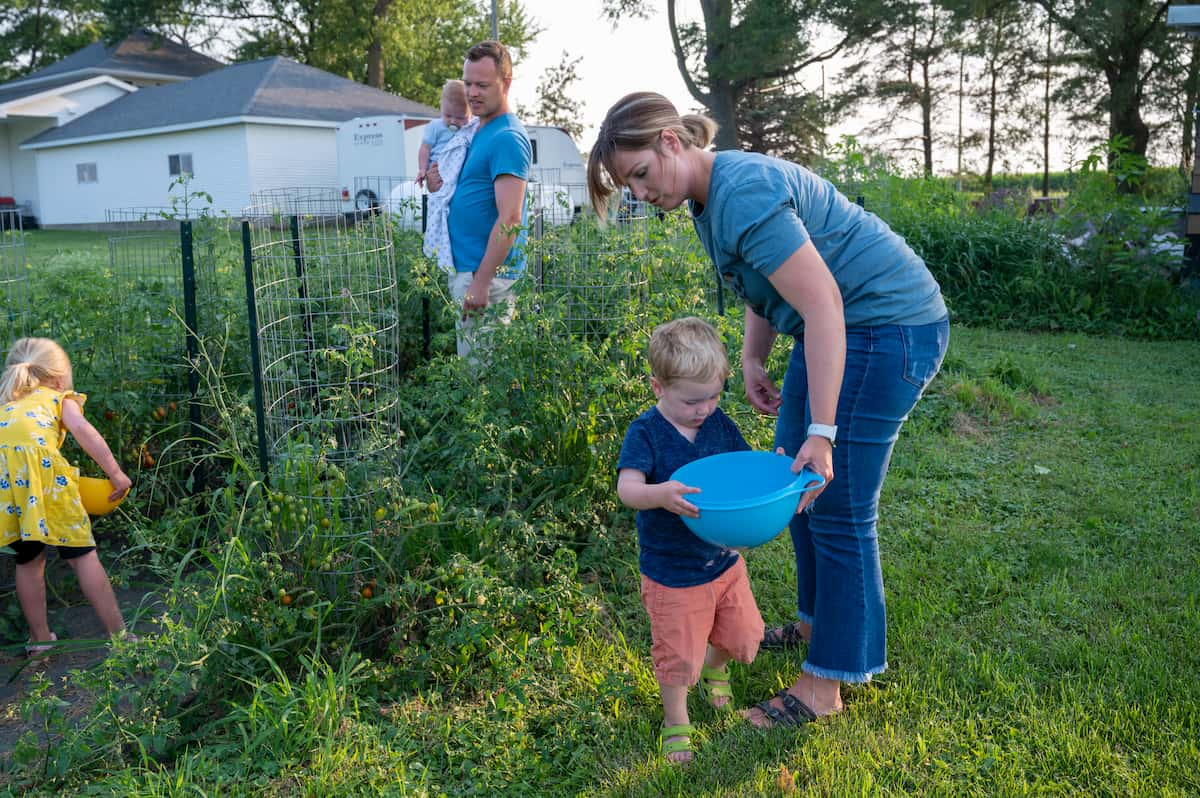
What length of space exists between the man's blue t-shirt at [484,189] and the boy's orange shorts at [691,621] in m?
1.70

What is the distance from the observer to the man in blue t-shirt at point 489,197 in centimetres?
378

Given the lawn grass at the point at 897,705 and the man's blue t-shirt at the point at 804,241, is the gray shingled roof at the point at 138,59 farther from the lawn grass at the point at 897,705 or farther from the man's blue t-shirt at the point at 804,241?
the man's blue t-shirt at the point at 804,241

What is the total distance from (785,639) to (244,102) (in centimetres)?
2315

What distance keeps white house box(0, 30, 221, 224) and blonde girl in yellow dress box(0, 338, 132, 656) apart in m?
28.9

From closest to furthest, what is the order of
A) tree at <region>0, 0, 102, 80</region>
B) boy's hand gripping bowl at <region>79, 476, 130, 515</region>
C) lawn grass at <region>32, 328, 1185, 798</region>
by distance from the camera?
lawn grass at <region>32, 328, 1185, 798</region> → boy's hand gripping bowl at <region>79, 476, 130, 515</region> → tree at <region>0, 0, 102, 80</region>

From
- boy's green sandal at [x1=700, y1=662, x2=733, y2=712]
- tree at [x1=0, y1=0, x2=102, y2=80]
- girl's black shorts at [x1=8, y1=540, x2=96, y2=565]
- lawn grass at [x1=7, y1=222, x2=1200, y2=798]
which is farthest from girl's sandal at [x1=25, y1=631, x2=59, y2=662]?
tree at [x1=0, y1=0, x2=102, y2=80]

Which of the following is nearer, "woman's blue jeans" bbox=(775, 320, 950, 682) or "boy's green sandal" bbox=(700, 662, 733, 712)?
"woman's blue jeans" bbox=(775, 320, 950, 682)

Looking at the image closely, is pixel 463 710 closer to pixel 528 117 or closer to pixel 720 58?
pixel 720 58

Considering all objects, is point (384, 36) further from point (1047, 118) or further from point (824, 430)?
point (824, 430)

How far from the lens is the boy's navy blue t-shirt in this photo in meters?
2.47

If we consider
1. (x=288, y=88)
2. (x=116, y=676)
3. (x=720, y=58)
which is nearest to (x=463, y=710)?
(x=116, y=676)

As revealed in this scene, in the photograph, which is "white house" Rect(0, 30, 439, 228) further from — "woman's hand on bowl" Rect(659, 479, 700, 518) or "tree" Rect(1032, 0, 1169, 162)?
"woman's hand on bowl" Rect(659, 479, 700, 518)

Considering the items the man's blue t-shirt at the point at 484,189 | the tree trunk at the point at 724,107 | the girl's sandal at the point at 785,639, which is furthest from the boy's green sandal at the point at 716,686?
the tree trunk at the point at 724,107

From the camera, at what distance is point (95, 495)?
10.7ft
